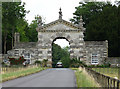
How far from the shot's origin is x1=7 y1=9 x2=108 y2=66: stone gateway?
49.8 metres

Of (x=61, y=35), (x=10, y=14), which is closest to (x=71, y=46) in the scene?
(x=61, y=35)

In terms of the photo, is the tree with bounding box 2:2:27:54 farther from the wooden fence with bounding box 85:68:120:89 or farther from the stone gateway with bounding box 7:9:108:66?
the wooden fence with bounding box 85:68:120:89

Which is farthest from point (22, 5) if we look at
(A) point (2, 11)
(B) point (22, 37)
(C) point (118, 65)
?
(C) point (118, 65)

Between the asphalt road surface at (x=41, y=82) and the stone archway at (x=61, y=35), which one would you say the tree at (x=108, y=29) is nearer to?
the stone archway at (x=61, y=35)

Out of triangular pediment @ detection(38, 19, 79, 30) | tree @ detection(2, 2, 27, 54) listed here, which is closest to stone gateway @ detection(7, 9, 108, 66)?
triangular pediment @ detection(38, 19, 79, 30)

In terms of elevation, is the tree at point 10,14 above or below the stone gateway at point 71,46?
above

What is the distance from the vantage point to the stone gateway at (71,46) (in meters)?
49.8

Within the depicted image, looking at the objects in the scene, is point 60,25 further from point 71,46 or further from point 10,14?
point 10,14

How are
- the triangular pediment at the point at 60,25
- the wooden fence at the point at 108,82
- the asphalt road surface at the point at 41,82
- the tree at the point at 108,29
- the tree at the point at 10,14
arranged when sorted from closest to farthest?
the wooden fence at the point at 108,82
the asphalt road surface at the point at 41,82
the triangular pediment at the point at 60,25
the tree at the point at 108,29
the tree at the point at 10,14

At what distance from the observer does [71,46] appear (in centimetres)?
5009

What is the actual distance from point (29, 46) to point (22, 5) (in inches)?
821

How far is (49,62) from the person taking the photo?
50.4m

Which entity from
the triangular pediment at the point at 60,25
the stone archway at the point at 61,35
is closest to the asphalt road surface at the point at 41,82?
the stone archway at the point at 61,35

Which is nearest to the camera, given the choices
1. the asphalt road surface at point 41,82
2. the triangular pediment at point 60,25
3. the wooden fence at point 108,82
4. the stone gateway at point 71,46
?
the wooden fence at point 108,82
